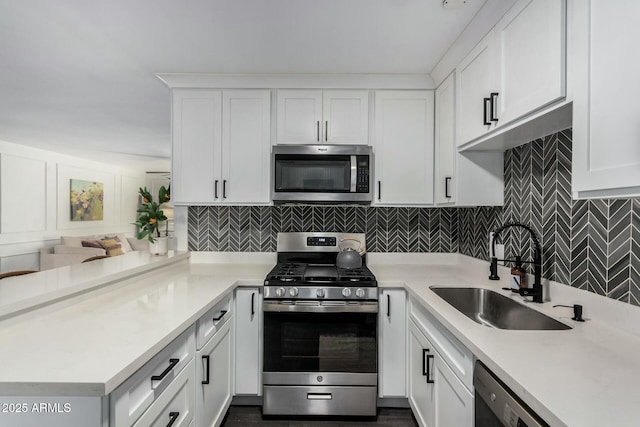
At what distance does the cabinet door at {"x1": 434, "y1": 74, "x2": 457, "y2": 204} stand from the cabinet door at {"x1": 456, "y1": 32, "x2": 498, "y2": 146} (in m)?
0.11

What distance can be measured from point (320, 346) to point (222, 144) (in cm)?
155

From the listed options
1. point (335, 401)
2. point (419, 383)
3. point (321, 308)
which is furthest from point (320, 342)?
point (419, 383)

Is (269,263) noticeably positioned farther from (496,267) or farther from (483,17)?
(483,17)

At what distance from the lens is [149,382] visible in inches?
44.9

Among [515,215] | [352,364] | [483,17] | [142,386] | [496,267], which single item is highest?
[483,17]

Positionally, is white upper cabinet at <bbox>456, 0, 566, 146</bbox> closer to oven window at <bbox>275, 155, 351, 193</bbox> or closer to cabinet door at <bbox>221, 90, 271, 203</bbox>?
oven window at <bbox>275, 155, 351, 193</bbox>

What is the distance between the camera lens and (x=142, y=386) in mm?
1091

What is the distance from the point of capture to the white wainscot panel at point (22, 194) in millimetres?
A: 5070

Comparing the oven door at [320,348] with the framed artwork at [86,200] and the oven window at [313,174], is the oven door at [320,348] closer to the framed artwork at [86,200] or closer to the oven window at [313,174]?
the oven window at [313,174]

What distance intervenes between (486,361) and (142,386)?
3.61ft

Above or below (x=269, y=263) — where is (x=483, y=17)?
above

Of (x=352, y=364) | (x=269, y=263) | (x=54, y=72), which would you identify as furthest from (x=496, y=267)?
(x=54, y=72)

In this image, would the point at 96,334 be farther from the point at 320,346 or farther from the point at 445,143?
the point at 445,143

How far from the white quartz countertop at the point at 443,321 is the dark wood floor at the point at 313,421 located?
2.97 feet
